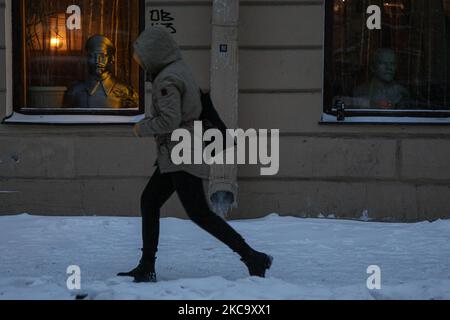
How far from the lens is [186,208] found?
4539mm

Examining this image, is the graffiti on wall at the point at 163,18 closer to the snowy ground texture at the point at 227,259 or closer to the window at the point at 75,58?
the window at the point at 75,58

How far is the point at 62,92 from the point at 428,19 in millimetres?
3682

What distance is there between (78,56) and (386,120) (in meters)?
3.10

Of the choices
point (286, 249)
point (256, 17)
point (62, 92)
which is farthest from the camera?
point (62, 92)

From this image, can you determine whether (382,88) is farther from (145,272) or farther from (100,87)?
(145,272)

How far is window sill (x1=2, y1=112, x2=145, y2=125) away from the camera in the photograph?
→ 700 centimetres

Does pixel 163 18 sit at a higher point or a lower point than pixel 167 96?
higher

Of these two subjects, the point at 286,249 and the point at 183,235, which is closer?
the point at 286,249

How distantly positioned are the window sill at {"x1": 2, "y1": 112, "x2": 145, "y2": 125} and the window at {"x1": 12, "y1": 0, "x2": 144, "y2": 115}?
76mm

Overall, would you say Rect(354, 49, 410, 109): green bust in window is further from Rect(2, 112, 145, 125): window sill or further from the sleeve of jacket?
the sleeve of jacket

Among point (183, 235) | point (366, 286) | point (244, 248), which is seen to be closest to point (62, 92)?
point (183, 235)

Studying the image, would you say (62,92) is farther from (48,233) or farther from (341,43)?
(341,43)

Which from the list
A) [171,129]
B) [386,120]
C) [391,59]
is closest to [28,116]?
[171,129]

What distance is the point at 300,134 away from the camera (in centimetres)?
695
